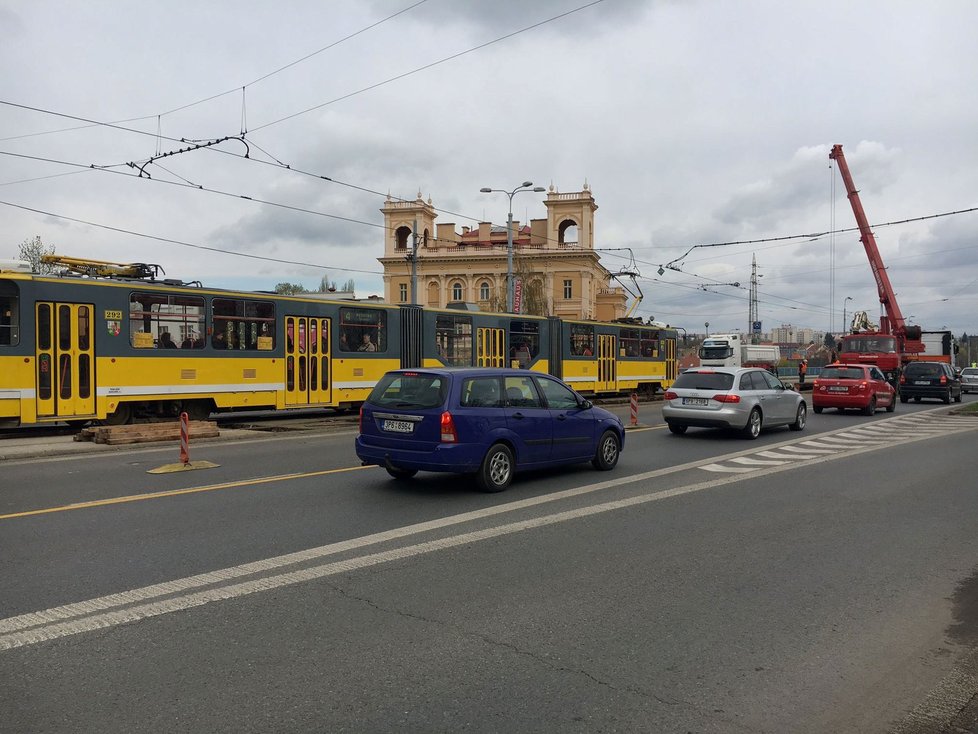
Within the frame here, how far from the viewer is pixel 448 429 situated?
883 centimetres

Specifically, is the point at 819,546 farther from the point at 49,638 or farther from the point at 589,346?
the point at 589,346

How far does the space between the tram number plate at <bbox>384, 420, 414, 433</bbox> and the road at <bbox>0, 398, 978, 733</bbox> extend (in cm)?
74

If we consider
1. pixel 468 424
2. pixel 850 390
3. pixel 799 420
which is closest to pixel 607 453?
pixel 468 424

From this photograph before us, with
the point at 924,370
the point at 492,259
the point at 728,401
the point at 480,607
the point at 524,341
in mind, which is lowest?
the point at 480,607

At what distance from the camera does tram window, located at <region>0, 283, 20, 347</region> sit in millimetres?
14172

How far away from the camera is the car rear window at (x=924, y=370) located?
31297 mm

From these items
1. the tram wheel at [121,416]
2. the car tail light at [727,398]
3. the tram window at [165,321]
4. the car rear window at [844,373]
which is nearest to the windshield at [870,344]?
the car rear window at [844,373]

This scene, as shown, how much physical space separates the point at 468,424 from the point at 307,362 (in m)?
11.3

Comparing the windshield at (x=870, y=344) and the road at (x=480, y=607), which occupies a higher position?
the windshield at (x=870, y=344)

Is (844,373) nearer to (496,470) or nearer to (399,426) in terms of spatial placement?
(496,470)

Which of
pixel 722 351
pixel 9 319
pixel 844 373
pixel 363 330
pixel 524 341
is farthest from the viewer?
pixel 722 351

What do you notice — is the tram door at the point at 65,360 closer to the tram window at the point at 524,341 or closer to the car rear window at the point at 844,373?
the tram window at the point at 524,341

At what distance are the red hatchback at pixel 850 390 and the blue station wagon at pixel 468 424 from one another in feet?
51.1

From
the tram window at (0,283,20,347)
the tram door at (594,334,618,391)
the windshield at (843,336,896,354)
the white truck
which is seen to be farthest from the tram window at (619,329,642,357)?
the tram window at (0,283,20,347)
